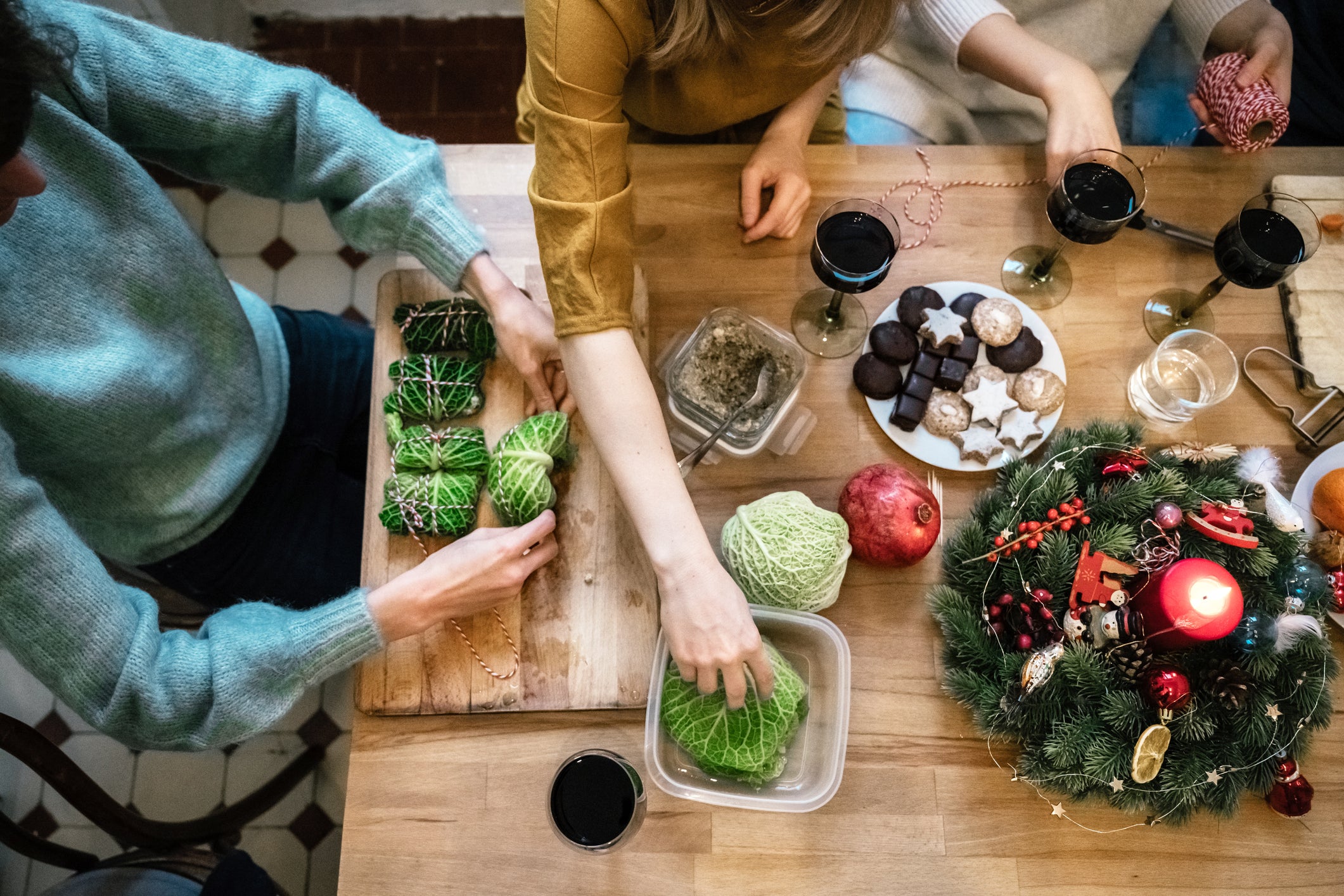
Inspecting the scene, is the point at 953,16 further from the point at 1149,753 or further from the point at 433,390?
the point at 1149,753

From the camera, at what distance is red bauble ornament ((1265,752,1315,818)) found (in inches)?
41.0

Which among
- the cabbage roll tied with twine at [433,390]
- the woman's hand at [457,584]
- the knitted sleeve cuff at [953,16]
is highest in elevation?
the knitted sleeve cuff at [953,16]

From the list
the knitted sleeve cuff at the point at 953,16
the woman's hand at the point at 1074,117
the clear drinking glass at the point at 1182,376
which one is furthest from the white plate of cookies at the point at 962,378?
the knitted sleeve cuff at the point at 953,16

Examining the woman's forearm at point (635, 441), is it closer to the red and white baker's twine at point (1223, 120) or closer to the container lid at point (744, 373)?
the container lid at point (744, 373)

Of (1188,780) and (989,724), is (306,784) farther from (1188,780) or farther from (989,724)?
(1188,780)

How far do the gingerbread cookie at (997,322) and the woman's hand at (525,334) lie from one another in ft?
1.94

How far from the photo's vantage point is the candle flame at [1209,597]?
0.96m

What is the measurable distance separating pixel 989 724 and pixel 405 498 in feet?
2.66

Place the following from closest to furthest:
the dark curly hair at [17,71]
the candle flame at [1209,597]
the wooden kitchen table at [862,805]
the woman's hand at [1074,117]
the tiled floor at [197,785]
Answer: the dark curly hair at [17,71], the candle flame at [1209,597], the wooden kitchen table at [862,805], the woman's hand at [1074,117], the tiled floor at [197,785]

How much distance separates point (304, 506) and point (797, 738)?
866 millimetres

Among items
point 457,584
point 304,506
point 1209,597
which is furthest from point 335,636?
point 1209,597

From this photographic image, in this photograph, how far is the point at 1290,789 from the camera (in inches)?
41.4

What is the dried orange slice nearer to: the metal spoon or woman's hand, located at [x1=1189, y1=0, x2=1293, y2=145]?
the metal spoon

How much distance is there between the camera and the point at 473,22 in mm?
2453
